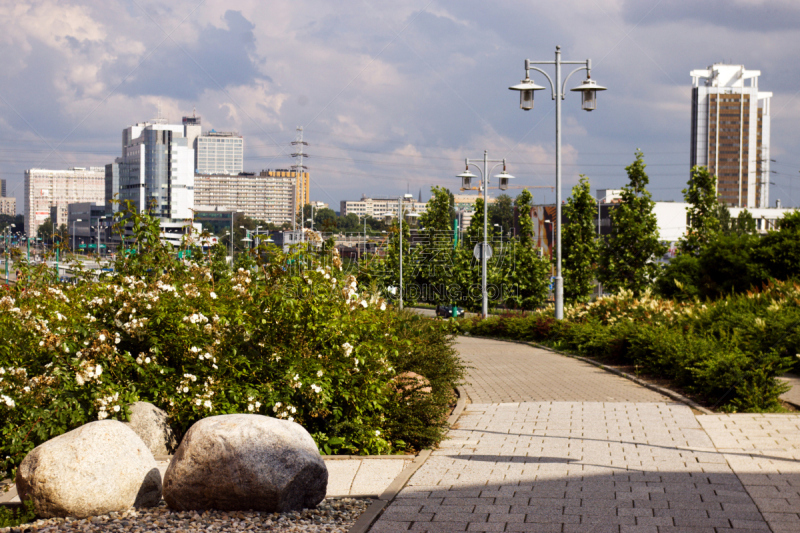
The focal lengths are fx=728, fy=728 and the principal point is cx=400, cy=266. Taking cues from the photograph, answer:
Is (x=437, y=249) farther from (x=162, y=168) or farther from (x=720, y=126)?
(x=720, y=126)

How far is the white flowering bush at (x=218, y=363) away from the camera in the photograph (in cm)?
656

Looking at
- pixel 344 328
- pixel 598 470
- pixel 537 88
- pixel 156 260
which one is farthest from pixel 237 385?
pixel 537 88

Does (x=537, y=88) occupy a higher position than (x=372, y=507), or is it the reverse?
(x=537, y=88)

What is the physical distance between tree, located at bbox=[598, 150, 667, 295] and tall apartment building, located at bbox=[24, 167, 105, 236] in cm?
12873

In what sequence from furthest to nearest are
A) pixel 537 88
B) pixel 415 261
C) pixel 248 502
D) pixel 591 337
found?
pixel 415 261 → pixel 537 88 → pixel 591 337 → pixel 248 502

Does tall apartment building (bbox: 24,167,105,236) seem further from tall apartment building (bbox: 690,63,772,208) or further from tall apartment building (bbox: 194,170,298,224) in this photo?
tall apartment building (bbox: 690,63,772,208)

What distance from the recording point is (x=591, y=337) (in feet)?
52.1

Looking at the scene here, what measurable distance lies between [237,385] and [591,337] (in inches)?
421

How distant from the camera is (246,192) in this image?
407ft

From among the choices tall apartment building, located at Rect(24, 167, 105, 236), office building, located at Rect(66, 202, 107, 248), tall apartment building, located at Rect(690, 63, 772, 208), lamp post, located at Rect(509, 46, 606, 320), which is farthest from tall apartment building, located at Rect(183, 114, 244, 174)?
lamp post, located at Rect(509, 46, 606, 320)

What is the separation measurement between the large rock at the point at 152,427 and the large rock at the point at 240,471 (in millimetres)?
1617

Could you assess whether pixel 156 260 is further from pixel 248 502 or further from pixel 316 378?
pixel 248 502

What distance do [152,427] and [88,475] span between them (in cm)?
166

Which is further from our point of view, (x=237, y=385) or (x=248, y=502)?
(x=237, y=385)
